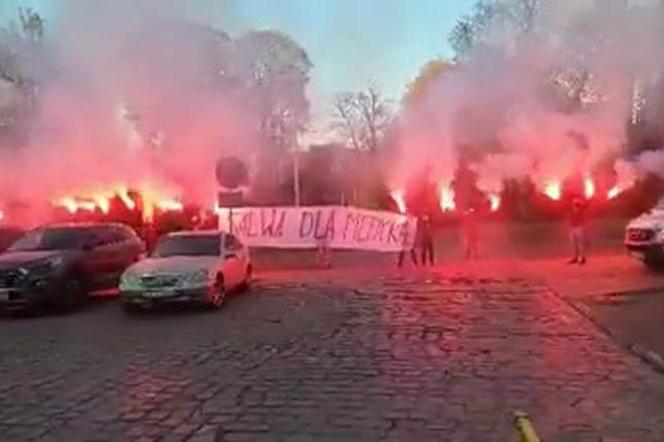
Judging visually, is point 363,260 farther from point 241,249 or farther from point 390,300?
point 390,300

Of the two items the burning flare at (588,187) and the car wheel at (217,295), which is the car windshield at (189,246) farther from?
the burning flare at (588,187)

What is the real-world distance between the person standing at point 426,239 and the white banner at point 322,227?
94cm

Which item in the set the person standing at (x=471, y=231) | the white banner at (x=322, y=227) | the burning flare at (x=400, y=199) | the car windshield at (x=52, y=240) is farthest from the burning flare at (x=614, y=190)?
the car windshield at (x=52, y=240)

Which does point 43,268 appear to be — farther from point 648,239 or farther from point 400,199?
point 400,199

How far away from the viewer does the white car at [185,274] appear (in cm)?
1758

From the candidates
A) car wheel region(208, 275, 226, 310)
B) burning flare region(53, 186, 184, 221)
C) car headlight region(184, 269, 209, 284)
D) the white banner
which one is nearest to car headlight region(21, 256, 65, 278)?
car headlight region(184, 269, 209, 284)

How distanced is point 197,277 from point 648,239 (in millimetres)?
10877

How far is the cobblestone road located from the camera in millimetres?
8242

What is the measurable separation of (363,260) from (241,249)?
28.8 feet

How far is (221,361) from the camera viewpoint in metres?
11.8

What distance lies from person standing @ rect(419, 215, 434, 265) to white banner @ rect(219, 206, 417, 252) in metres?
0.94

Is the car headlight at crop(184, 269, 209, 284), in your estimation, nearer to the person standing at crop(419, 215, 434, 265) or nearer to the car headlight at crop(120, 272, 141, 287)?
the car headlight at crop(120, 272, 141, 287)

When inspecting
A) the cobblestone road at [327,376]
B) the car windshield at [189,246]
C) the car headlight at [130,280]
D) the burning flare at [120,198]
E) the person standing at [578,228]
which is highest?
the burning flare at [120,198]

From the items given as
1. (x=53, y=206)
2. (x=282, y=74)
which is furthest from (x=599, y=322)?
(x=53, y=206)
